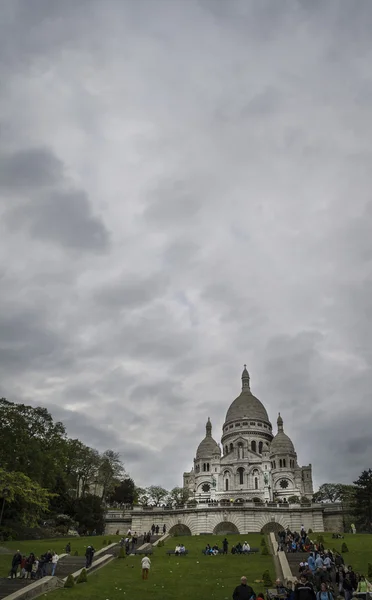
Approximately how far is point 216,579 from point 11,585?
1106 centimetres

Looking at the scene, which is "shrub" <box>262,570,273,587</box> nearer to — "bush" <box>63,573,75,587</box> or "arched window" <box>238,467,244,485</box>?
"bush" <box>63,573,75,587</box>

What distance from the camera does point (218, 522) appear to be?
65312mm

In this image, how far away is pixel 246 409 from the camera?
126688 millimetres

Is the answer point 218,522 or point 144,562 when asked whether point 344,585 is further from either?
point 218,522

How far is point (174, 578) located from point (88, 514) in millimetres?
40238

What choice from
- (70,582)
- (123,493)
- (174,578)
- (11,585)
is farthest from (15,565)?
(123,493)

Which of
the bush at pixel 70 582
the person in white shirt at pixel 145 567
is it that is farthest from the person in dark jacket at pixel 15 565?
the person in white shirt at pixel 145 567

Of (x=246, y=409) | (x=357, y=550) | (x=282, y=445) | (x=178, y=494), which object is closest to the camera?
(x=357, y=550)

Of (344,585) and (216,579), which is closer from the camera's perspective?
(344,585)

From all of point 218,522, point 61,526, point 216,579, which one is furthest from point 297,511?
point 216,579

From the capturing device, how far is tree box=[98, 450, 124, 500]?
8575cm

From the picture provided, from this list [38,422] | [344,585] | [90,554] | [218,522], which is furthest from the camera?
[218,522]

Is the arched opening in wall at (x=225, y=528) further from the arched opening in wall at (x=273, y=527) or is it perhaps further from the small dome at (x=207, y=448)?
the small dome at (x=207, y=448)

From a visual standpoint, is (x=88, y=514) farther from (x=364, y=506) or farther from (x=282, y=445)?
(x=282, y=445)
